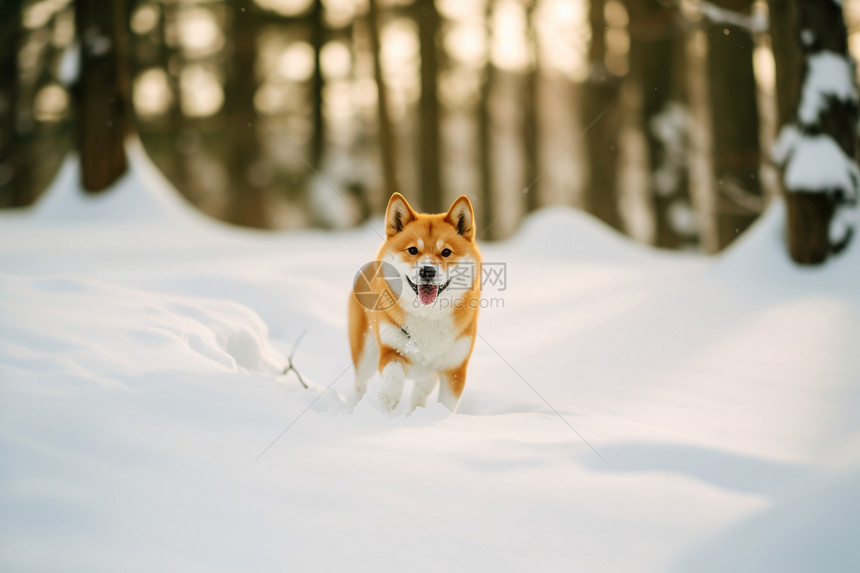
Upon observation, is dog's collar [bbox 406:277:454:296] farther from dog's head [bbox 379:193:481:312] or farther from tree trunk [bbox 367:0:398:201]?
tree trunk [bbox 367:0:398:201]

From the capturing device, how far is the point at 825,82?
5.23m

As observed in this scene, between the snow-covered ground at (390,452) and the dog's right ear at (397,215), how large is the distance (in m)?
1.05

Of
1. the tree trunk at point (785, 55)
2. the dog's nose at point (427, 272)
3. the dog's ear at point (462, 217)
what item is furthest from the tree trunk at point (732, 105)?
the dog's nose at point (427, 272)

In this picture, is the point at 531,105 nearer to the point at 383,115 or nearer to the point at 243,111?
the point at 383,115

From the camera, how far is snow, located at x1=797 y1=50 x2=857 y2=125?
5.23 m

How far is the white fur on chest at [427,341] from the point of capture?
3.25 m

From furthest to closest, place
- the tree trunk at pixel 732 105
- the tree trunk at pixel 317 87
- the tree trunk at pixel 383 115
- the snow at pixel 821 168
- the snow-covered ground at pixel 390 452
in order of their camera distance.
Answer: the tree trunk at pixel 317 87 < the tree trunk at pixel 383 115 < the tree trunk at pixel 732 105 < the snow at pixel 821 168 < the snow-covered ground at pixel 390 452

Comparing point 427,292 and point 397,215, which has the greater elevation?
point 397,215

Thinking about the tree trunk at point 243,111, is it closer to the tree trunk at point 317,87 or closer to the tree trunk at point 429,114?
the tree trunk at point 317,87

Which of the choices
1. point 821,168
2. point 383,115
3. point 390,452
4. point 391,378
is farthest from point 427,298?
point 383,115

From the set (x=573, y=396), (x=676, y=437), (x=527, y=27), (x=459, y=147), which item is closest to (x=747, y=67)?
(x=527, y=27)

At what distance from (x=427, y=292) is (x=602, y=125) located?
36.9 ft

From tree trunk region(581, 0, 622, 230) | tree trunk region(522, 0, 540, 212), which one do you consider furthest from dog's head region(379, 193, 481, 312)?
tree trunk region(522, 0, 540, 212)

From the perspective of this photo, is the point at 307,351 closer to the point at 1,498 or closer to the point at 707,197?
the point at 1,498
